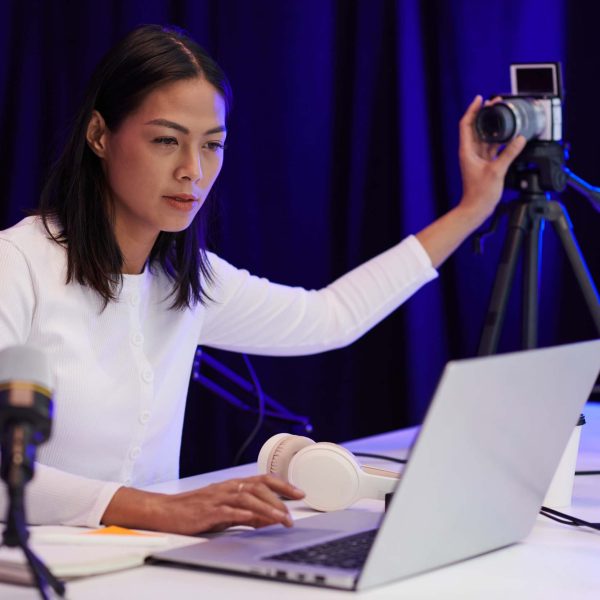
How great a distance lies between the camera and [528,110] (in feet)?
5.97

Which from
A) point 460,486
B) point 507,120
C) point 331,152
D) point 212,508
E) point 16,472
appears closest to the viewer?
point 16,472

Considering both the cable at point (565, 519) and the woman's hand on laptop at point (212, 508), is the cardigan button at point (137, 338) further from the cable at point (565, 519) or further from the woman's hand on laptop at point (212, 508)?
the cable at point (565, 519)

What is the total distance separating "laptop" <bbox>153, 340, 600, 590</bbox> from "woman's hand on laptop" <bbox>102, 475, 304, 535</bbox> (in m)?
0.02

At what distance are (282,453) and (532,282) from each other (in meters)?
0.82

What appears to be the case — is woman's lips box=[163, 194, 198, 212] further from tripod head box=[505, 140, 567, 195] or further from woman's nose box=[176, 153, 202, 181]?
tripod head box=[505, 140, 567, 195]

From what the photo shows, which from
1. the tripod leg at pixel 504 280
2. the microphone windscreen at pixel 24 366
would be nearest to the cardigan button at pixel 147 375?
the tripod leg at pixel 504 280

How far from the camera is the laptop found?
2.78 ft

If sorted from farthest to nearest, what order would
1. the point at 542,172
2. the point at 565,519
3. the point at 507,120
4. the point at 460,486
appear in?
Answer: 1. the point at 542,172
2. the point at 507,120
3. the point at 565,519
4. the point at 460,486

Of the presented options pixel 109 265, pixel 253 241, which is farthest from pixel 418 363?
pixel 109 265

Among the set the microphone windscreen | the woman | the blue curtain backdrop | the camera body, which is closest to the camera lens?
the camera body

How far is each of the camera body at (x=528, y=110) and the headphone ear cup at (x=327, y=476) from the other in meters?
0.75

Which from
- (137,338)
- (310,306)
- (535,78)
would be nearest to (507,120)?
(535,78)

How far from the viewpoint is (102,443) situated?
146 cm

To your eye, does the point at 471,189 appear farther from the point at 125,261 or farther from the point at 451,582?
the point at 451,582
